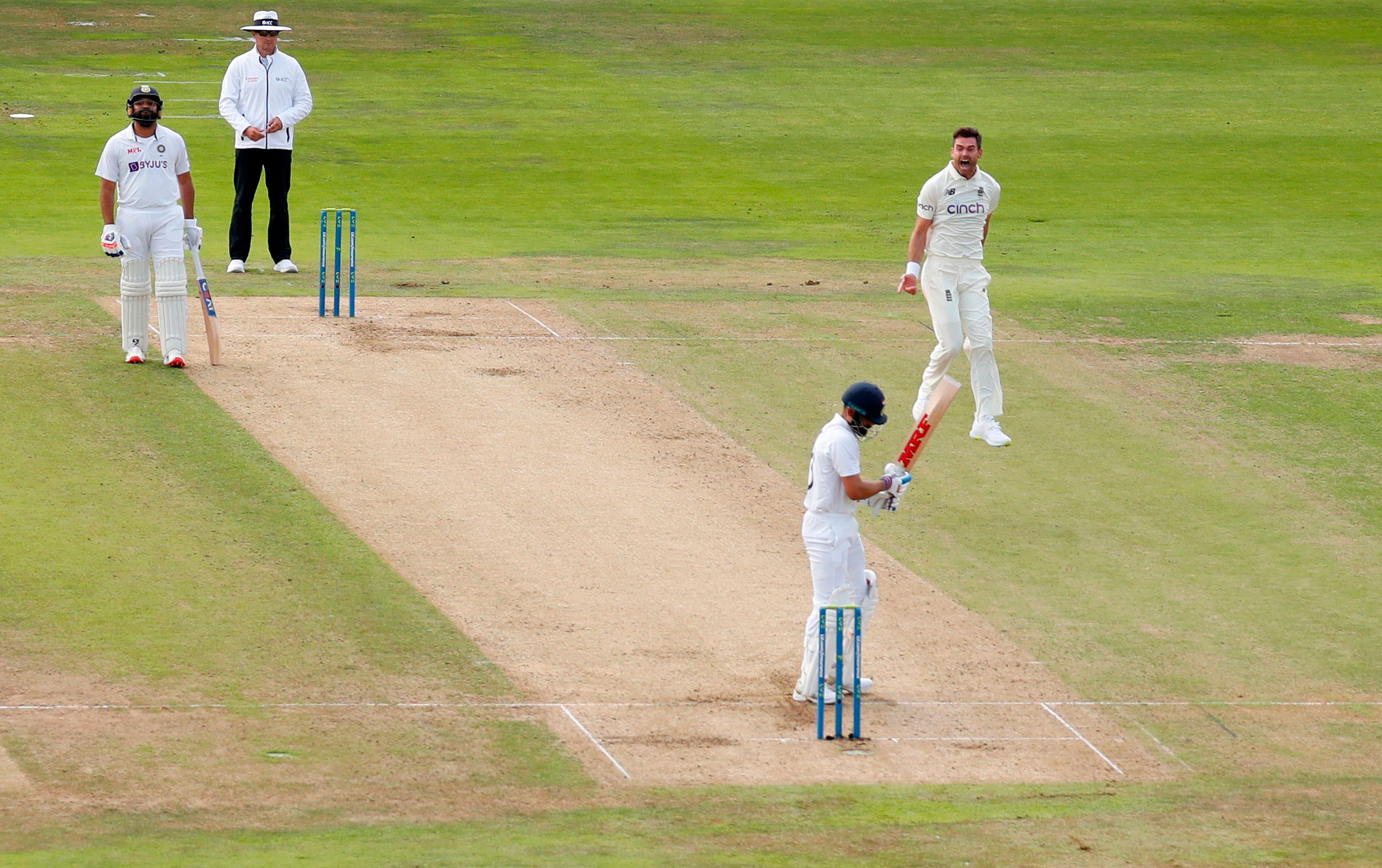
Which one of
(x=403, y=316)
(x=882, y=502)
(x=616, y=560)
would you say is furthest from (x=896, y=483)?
(x=403, y=316)

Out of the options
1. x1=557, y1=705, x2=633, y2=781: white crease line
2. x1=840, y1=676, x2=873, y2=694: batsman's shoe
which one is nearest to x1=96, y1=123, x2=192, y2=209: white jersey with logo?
x1=557, y1=705, x2=633, y2=781: white crease line

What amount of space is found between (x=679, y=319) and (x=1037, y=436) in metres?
4.76

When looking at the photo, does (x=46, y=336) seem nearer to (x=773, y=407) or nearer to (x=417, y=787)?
(x=773, y=407)

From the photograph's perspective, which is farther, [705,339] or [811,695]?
[705,339]

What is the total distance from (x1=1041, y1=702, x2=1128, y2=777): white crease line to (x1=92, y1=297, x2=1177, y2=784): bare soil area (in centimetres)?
2

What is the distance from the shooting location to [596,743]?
10562 millimetres

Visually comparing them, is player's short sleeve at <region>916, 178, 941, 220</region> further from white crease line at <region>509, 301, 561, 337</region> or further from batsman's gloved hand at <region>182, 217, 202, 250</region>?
batsman's gloved hand at <region>182, 217, 202, 250</region>

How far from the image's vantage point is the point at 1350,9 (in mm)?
45500

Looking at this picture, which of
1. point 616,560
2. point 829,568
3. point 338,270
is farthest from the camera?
point 338,270

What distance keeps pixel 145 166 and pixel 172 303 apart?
118 centimetres

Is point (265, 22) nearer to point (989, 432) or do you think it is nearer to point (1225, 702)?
point (989, 432)

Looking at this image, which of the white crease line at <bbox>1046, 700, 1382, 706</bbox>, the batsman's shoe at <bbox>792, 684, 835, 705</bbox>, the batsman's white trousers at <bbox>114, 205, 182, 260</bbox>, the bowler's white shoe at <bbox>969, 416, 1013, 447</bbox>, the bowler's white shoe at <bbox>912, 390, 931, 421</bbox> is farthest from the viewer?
the batsman's white trousers at <bbox>114, 205, 182, 260</bbox>

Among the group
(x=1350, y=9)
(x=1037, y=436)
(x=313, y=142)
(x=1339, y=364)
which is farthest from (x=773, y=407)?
(x=1350, y=9)

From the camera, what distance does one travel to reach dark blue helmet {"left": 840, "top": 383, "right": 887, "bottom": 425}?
35.7ft
